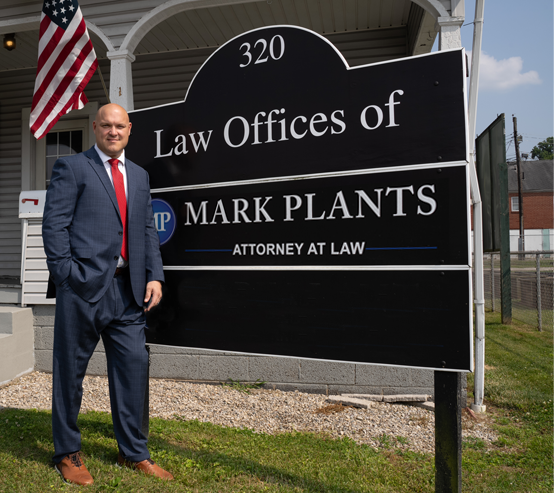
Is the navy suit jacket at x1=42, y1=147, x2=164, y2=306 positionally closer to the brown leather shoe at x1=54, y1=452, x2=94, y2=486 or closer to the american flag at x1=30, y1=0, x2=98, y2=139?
the brown leather shoe at x1=54, y1=452, x2=94, y2=486

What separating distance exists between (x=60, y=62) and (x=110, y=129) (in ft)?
9.37

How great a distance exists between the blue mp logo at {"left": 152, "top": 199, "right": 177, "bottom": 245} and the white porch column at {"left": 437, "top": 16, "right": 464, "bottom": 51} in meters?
2.89

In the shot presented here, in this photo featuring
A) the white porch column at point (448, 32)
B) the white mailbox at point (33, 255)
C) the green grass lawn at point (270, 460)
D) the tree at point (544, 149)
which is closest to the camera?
the green grass lawn at point (270, 460)

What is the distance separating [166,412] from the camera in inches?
156

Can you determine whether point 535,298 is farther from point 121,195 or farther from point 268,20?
point 121,195

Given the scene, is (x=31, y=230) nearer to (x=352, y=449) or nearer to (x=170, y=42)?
(x=170, y=42)

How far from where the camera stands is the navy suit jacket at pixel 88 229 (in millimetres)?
2344

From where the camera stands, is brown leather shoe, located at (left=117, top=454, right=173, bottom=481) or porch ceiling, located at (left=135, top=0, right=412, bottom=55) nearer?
brown leather shoe, located at (left=117, top=454, right=173, bottom=481)

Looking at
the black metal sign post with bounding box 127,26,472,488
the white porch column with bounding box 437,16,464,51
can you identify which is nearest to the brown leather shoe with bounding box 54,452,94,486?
the black metal sign post with bounding box 127,26,472,488

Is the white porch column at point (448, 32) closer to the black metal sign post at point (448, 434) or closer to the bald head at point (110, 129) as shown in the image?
the bald head at point (110, 129)

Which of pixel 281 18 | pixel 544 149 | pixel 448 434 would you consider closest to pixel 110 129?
pixel 448 434

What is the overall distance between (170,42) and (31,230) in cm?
328

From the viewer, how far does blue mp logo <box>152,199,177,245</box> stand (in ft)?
9.16

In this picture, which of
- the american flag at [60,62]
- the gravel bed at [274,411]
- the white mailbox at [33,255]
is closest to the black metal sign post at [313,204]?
the gravel bed at [274,411]
